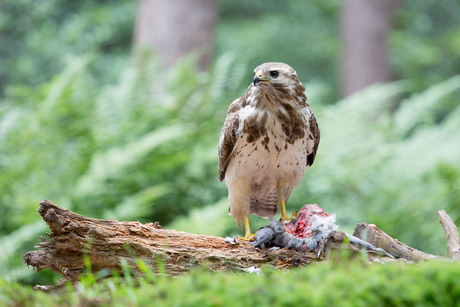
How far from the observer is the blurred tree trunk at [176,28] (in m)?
9.46

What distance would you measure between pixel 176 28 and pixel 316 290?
7646 millimetres

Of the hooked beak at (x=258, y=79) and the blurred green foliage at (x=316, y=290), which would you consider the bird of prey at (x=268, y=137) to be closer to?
the hooked beak at (x=258, y=79)

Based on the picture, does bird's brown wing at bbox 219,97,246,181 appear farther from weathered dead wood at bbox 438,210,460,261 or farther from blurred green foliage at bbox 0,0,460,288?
weathered dead wood at bbox 438,210,460,261

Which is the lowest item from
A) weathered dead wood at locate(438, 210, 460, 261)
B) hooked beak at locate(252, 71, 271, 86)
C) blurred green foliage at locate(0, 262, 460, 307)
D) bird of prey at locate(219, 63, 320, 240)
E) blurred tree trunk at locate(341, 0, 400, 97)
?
blurred green foliage at locate(0, 262, 460, 307)

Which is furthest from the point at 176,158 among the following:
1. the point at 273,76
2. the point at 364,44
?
the point at 364,44

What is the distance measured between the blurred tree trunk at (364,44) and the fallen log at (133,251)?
11.8 m

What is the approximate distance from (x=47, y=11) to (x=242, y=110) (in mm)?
11570

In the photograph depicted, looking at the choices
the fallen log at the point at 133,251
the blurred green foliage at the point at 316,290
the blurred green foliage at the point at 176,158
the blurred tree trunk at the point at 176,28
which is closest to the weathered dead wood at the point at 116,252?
the fallen log at the point at 133,251

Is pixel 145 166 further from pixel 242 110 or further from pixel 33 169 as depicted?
pixel 242 110

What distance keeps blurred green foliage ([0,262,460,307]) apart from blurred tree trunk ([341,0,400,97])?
12728mm

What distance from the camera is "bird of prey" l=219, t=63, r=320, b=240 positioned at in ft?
13.4

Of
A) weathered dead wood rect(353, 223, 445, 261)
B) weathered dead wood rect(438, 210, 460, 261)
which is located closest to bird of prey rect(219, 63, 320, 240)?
weathered dead wood rect(353, 223, 445, 261)

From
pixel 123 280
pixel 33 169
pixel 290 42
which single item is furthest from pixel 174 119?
pixel 290 42

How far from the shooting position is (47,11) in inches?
570
